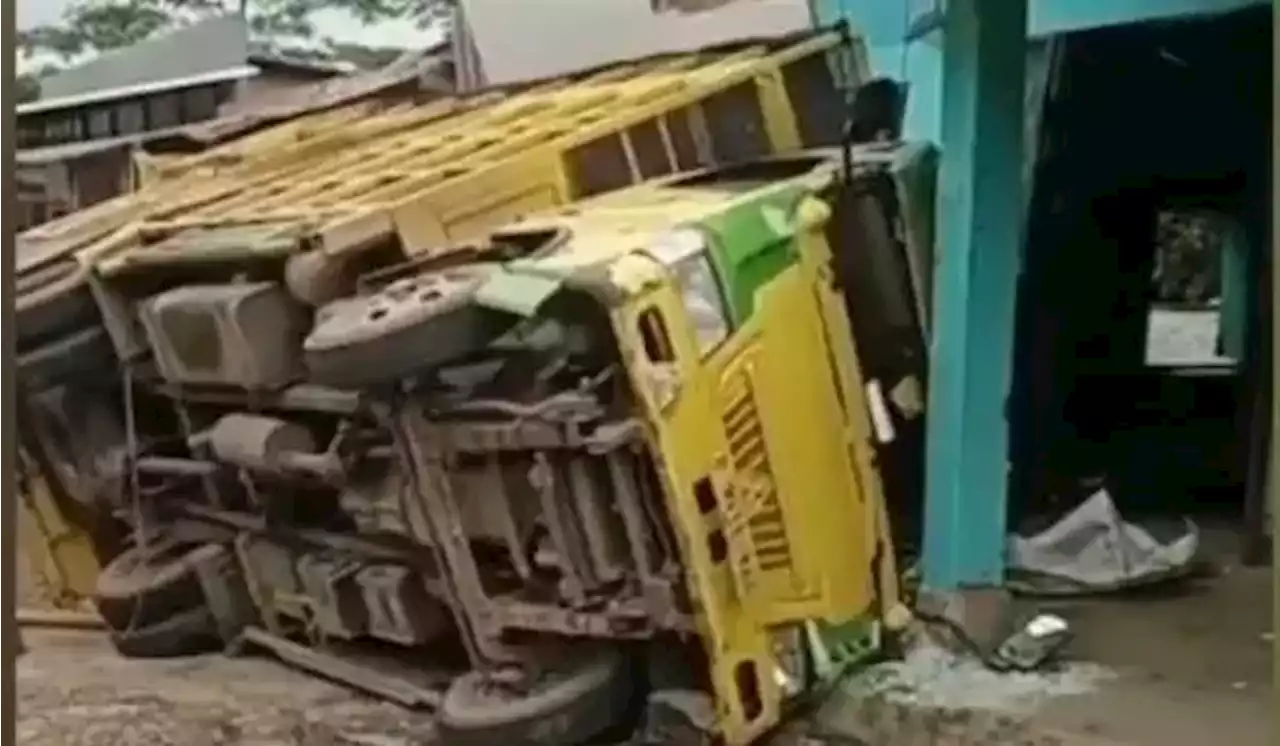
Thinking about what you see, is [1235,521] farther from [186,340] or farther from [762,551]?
[186,340]

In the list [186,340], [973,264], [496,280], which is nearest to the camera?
[496,280]

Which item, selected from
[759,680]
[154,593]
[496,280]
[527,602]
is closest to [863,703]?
[759,680]

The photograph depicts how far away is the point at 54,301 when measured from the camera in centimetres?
146

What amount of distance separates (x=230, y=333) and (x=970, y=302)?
595 millimetres

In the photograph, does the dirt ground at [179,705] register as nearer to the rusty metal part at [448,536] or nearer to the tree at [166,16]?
the rusty metal part at [448,536]

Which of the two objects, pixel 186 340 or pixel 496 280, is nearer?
pixel 496 280

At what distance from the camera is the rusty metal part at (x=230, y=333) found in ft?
4.75

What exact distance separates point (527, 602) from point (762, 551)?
178 mm

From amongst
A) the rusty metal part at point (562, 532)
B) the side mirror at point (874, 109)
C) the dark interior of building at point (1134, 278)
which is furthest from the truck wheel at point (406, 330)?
the dark interior of building at point (1134, 278)

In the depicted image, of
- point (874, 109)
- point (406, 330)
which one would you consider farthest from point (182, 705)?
point (874, 109)

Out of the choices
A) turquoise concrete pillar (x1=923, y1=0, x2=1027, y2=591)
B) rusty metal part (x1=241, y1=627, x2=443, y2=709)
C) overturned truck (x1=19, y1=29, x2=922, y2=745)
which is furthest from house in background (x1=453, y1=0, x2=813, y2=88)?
rusty metal part (x1=241, y1=627, x2=443, y2=709)

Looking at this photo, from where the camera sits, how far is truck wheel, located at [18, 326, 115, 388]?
1.44 meters

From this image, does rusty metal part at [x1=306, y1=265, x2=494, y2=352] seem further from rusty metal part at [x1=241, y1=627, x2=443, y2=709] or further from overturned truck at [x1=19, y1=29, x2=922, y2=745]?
rusty metal part at [x1=241, y1=627, x2=443, y2=709]

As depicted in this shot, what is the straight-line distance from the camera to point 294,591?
1.53 m
